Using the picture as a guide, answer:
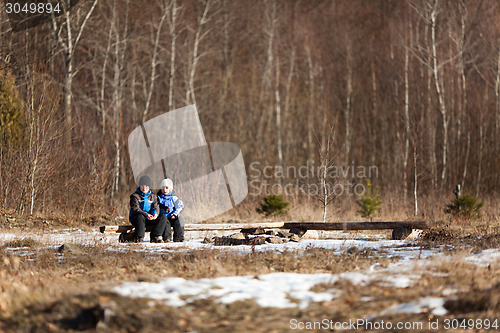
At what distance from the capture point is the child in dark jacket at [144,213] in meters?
11.3

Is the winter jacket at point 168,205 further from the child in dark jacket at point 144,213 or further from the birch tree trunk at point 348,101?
the birch tree trunk at point 348,101

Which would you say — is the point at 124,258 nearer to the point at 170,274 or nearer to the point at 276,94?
the point at 170,274

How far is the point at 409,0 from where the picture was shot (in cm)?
2658

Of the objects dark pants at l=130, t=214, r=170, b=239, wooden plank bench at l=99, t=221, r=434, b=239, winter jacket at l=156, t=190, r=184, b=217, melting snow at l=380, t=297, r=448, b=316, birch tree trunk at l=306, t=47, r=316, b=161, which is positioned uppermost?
birch tree trunk at l=306, t=47, r=316, b=161

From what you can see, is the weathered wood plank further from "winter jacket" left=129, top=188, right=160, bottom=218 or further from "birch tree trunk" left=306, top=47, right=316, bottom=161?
"birch tree trunk" left=306, top=47, right=316, bottom=161

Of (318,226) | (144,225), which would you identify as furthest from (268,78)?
(144,225)

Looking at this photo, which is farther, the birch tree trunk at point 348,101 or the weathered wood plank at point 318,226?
the birch tree trunk at point 348,101

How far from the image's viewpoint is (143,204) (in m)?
11.4

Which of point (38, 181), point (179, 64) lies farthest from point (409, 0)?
point (38, 181)

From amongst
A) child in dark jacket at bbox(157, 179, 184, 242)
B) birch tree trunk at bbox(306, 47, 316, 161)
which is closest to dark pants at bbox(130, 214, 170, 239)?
child in dark jacket at bbox(157, 179, 184, 242)

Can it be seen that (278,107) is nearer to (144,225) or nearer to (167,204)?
(167,204)

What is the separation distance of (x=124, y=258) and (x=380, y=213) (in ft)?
38.2

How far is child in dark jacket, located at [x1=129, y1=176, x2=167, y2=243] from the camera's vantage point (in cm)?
1129

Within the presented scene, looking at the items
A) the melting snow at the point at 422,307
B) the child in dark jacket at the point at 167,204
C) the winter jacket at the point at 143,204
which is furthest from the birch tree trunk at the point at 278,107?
the melting snow at the point at 422,307
